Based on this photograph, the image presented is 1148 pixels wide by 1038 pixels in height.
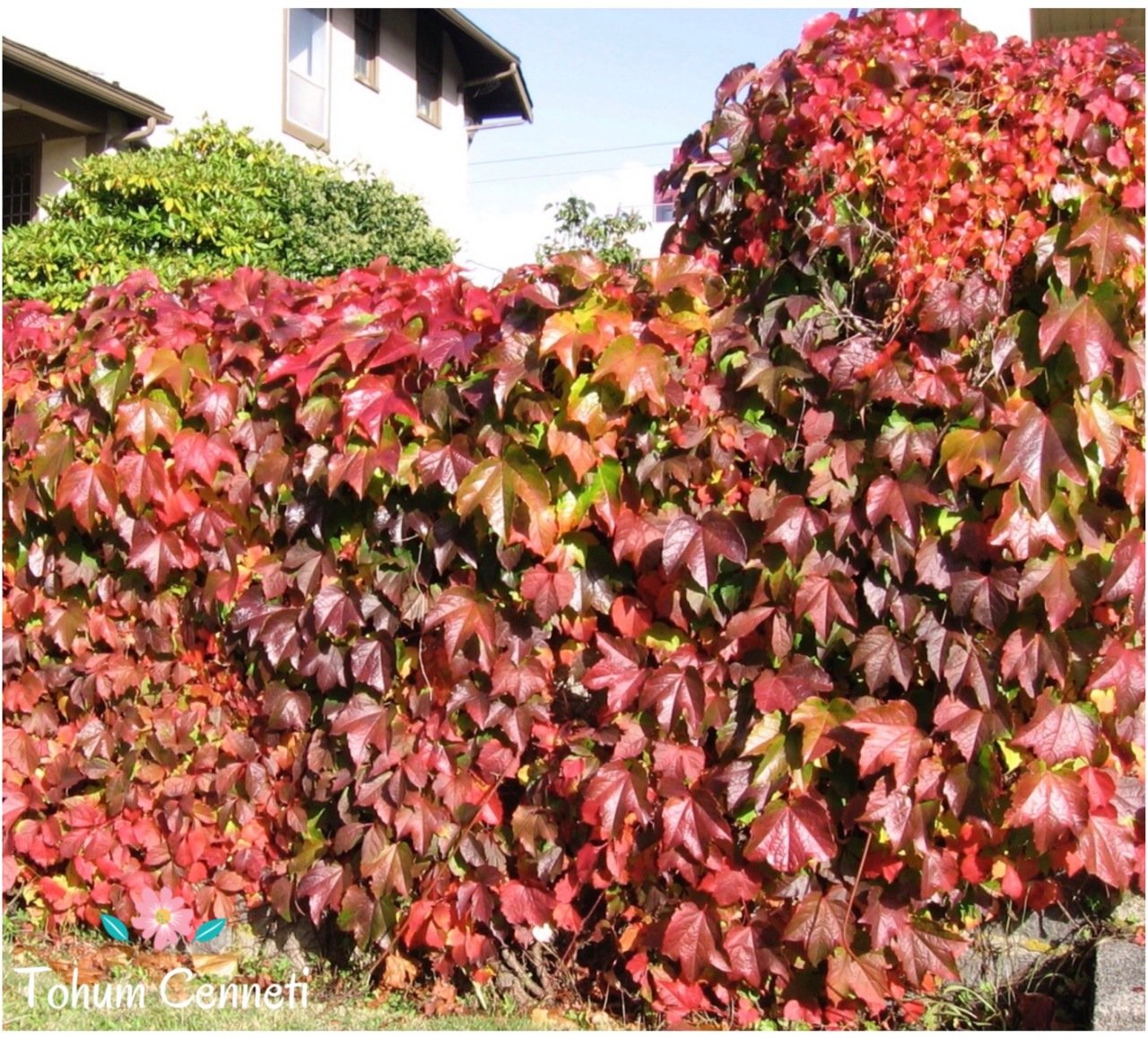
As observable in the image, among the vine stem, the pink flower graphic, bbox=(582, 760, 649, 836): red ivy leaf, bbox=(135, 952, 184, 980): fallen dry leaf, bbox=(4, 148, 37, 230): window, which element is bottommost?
bbox=(135, 952, 184, 980): fallen dry leaf

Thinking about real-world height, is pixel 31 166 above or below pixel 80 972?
above

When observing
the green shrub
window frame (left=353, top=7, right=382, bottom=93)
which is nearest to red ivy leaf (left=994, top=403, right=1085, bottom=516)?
the green shrub

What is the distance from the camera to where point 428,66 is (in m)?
16.8

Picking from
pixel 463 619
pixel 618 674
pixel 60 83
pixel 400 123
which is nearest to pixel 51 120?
pixel 60 83

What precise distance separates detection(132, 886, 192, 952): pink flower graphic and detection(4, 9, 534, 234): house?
840 centimetres

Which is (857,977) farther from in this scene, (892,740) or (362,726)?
(362,726)

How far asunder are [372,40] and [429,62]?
185 cm

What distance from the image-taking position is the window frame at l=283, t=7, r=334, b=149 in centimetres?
1296

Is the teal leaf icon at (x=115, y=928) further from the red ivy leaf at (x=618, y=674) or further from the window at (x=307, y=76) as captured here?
the window at (x=307, y=76)

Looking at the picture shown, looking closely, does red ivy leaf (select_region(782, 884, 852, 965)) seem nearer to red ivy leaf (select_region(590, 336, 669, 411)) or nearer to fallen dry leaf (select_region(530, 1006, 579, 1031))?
fallen dry leaf (select_region(530, 1006, 579, 1031))

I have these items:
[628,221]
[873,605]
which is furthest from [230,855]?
[628,221]

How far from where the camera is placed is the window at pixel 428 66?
16348 millimetres

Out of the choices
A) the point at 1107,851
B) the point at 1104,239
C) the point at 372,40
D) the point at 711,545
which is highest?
the point at 372,40

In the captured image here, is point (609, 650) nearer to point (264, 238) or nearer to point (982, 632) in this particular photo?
point (982, 632)
